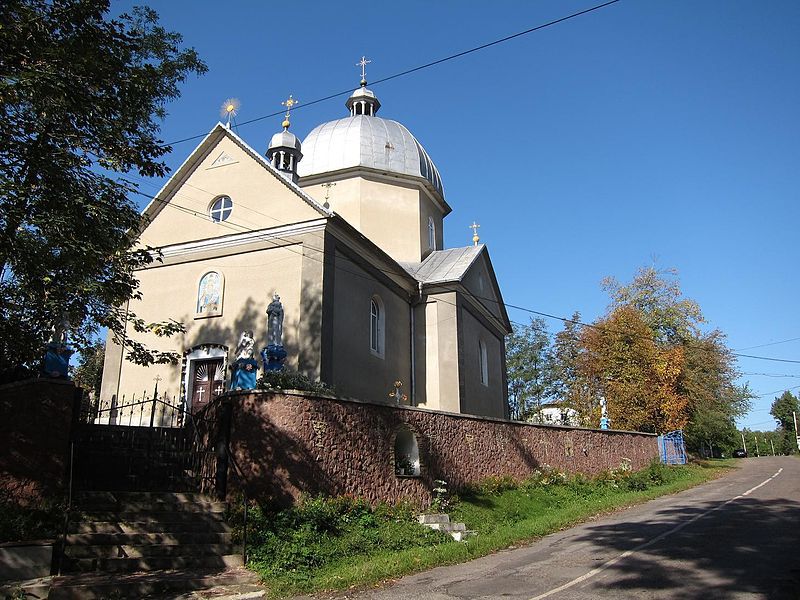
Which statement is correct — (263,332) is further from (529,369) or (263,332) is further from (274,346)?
(529,369)

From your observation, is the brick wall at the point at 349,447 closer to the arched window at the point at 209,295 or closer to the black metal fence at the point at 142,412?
the black metal fence at the point at 142,412

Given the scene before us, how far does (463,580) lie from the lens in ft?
29.7

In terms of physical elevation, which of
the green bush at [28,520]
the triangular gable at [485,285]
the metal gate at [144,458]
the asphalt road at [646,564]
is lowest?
the asphalt road at [646,564]

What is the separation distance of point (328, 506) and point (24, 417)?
522 centimetres

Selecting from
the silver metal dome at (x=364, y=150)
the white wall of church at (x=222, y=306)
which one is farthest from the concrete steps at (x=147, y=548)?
the silver metal dome at (x=364, y=150)

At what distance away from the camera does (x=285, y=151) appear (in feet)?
75.9

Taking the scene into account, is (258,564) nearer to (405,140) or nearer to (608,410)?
(405,140)

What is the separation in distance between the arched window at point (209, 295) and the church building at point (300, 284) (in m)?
0.03

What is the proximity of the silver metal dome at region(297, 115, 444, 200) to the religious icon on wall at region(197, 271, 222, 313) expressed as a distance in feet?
27.7

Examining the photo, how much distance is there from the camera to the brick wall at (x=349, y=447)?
38.9 ft

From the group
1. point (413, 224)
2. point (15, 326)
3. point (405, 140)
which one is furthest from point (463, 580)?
point (405, 140)

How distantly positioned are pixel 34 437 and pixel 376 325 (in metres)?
11.4

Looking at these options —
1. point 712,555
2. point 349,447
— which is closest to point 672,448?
point 349,447

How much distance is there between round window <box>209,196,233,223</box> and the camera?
752 inches
